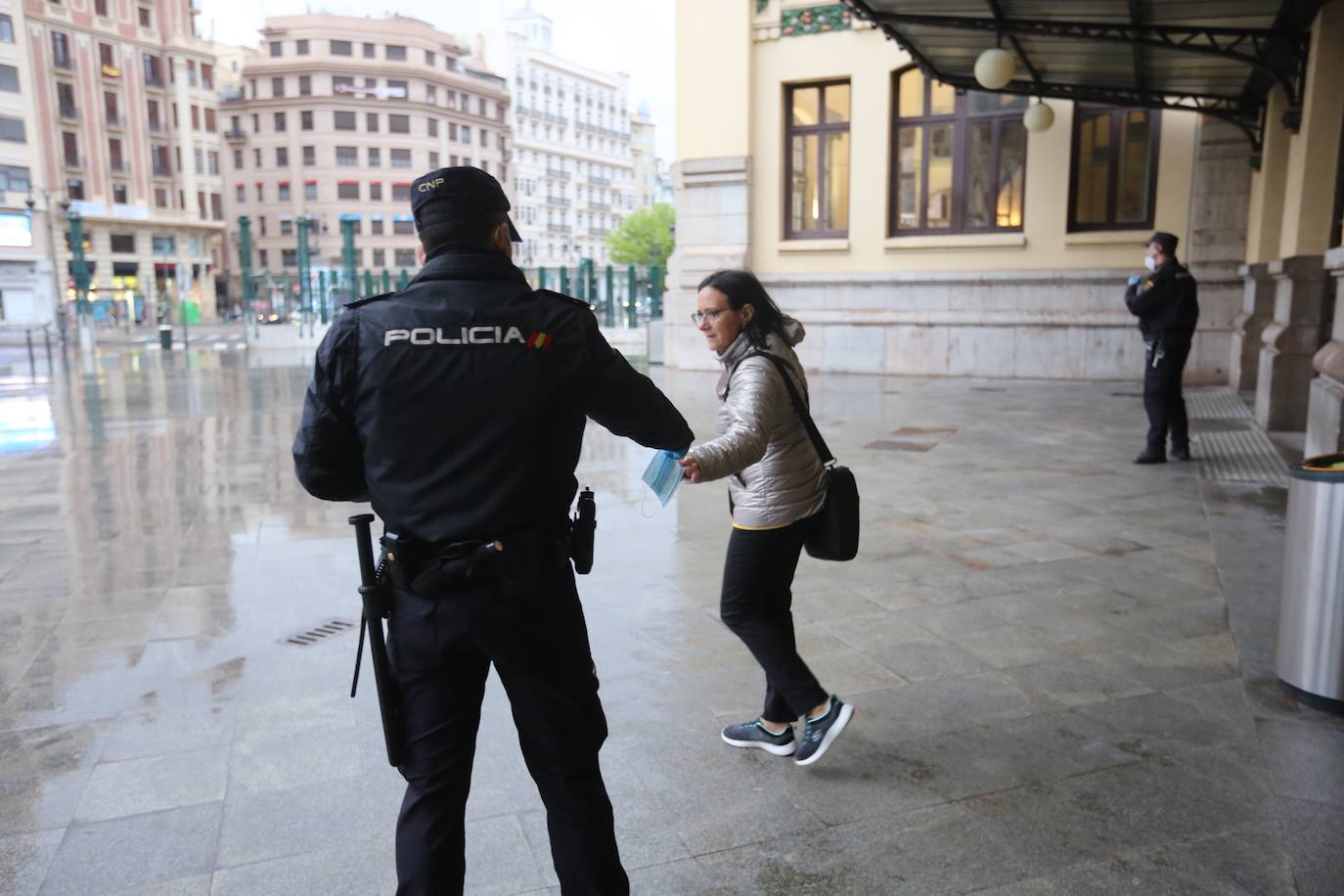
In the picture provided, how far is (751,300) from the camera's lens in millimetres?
3592

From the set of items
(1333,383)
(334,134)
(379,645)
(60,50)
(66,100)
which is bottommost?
(379,645)

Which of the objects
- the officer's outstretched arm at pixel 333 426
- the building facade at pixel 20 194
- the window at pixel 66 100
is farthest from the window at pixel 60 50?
the officer's outstretched arm at pixel 333 426

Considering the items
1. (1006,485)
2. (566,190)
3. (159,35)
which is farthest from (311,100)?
(1006,485)

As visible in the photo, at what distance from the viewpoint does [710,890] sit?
117 inches

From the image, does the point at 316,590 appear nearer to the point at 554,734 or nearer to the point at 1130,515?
the point at 554,734

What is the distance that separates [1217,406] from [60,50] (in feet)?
238

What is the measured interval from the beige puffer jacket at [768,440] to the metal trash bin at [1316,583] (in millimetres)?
1967

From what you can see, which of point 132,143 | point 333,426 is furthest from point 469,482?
point 132,143

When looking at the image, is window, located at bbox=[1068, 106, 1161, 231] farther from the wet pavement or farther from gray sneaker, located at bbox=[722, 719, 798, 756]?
gray sneaker, located at bbox=[722, 719, 798, 756]

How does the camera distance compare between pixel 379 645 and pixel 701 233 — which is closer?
pixel 379 645

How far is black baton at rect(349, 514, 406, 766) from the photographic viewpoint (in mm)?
2473

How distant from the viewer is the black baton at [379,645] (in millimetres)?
2473

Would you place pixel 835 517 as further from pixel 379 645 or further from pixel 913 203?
pixel 913 203

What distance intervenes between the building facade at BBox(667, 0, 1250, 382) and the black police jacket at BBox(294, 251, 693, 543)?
15927 mm
